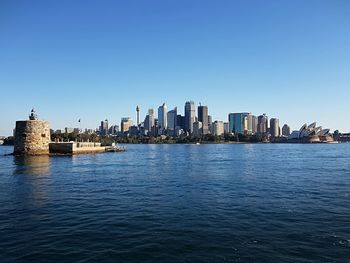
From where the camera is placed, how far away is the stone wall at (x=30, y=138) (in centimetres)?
8856

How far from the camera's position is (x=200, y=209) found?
23.2 m

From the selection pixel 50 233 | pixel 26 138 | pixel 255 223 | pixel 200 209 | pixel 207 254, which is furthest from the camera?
pixel 26 138

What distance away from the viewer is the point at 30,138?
292 feet

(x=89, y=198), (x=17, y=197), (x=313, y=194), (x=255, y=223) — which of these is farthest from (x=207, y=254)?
(x=17, y=197)

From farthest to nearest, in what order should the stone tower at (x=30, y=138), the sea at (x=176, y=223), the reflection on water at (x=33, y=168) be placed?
the stone tower at (x=30, y=138) → the reflection on water at (x=33, y=168) → the sea at (x=176, y=223)

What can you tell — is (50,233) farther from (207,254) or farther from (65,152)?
(65,152)

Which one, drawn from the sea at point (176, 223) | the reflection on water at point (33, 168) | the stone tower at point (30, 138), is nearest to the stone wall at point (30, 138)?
the stone tower at point (30, 138)

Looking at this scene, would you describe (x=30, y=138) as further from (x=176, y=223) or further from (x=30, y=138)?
(x=176, y=223)

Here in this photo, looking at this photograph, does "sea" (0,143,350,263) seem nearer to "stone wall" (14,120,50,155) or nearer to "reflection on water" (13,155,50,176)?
"reflection on water" (13,155,50,176)

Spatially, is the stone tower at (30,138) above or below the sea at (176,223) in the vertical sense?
above

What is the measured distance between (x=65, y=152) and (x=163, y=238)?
276 ft

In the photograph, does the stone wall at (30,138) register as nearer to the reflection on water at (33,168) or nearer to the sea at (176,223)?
the reflection on water at (33,168)

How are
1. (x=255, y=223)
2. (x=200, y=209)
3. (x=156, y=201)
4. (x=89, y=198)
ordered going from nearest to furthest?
(x=255, y=223) < (x=200, y=209) < (x=156, y=201) < (x=89, y=198)

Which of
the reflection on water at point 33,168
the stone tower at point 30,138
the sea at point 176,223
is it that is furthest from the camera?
the stone tower at point 30,138
